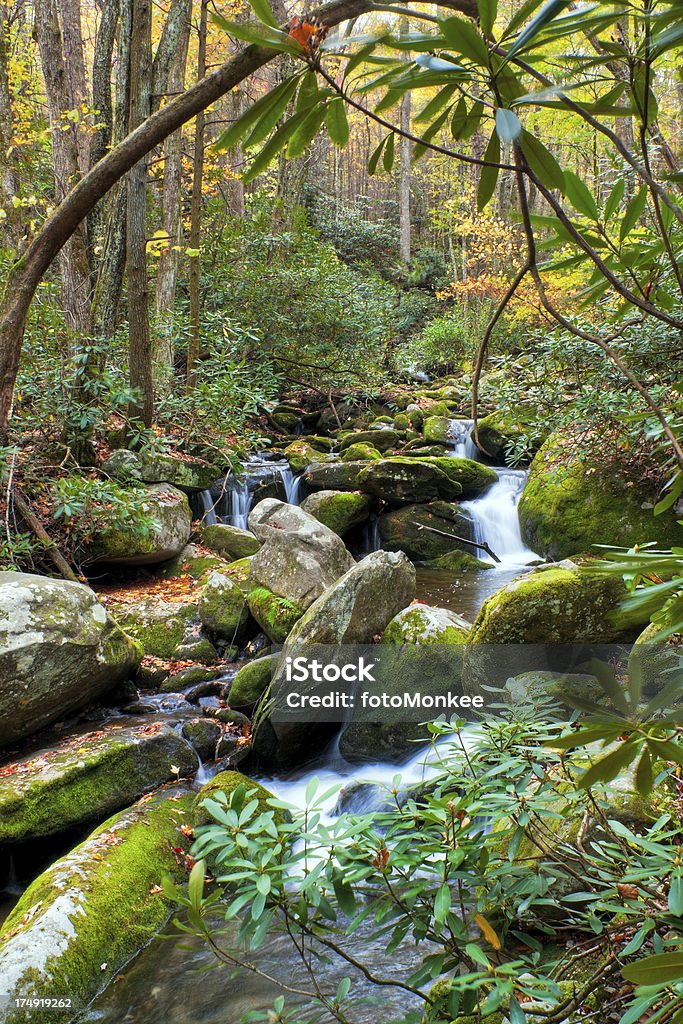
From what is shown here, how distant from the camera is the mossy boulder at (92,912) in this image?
2695mm

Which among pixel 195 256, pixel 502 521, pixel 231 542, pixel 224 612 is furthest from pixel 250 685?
pixel 195 256

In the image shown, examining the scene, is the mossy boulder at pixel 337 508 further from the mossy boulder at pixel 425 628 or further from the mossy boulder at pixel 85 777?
the mossy boulder at pixel 85 777

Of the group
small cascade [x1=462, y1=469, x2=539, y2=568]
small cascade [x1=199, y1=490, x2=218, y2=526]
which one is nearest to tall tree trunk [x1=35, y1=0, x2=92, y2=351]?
small cascade [x1=199, y1=490, x2=218, y2=526]

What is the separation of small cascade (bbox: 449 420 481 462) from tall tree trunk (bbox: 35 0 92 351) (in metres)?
6.33

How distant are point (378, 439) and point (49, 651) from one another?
24.4ft

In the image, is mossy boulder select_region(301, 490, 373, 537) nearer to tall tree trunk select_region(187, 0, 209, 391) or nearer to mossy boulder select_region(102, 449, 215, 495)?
mossy boulder select_region(102, 449, 215, 495)

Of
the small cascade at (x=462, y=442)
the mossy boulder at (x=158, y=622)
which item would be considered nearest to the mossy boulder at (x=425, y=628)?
the mossy boulder at (x=158, y=622)

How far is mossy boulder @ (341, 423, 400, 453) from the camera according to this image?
11.0m

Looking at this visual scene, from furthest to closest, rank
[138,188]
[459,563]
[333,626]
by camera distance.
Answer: [459,563]
[138,188]
[333,626]

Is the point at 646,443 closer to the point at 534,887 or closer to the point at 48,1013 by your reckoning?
the point at 534,887

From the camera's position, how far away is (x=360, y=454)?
10078 millimetres

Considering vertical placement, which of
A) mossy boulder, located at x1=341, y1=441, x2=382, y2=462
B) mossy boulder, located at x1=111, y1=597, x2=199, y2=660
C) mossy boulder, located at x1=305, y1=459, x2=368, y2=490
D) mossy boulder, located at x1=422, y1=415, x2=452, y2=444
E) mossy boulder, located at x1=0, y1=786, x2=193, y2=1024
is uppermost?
mossy boulder, located at x1=422, y1=415, x2=452, y2=444

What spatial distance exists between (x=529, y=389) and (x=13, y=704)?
17.0 ft

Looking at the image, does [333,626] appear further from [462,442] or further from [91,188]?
[462,442]
